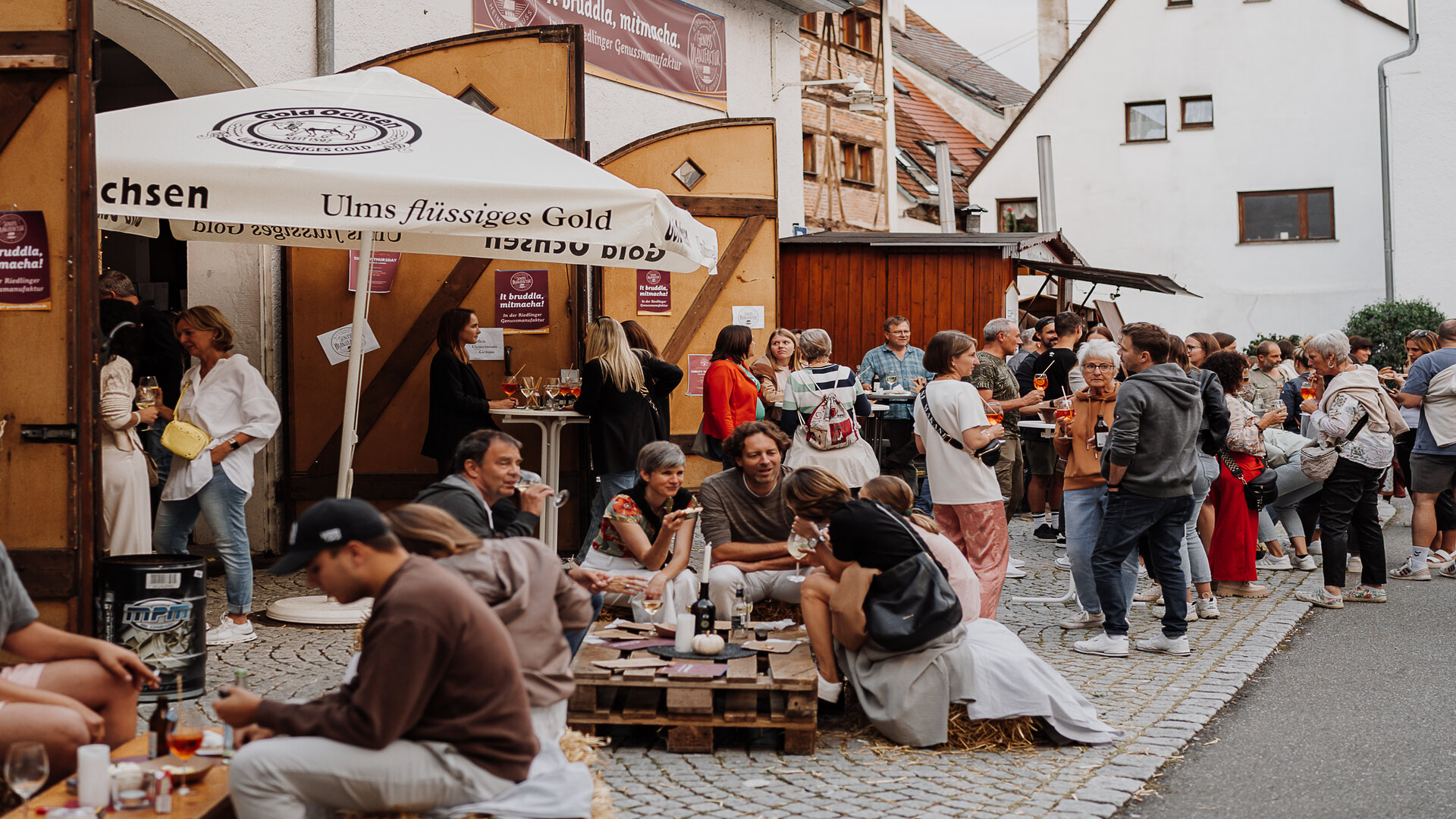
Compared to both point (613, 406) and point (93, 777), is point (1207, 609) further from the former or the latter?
point (93, 777)

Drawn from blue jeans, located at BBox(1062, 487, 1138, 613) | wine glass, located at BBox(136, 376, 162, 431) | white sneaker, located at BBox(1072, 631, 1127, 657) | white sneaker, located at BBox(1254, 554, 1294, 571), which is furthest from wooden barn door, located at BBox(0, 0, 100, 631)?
white sneaker, located at BBox(1254, 554, 1294, 571)

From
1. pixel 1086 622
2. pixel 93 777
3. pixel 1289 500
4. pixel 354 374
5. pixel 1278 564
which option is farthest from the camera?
pixel 1278 564

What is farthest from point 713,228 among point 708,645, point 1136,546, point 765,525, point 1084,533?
point 708,645

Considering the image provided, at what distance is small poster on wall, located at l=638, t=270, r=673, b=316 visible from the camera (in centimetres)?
1218

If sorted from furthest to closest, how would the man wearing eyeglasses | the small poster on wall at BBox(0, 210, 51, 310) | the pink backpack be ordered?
1. the man wearing eyeglasses
2. the pink backpack
3. the small poster on wall at BBox(0, 210, 51, 310)

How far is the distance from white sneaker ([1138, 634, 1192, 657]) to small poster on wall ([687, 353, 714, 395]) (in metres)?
5.59

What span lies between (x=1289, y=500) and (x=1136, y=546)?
375 centimetres

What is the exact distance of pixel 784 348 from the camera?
1111 centimetres

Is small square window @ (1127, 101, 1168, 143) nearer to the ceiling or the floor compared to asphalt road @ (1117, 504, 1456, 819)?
nearer to the ceiling

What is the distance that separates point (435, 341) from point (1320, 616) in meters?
6.75

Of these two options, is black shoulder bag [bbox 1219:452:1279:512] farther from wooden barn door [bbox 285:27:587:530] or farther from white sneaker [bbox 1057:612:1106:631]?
wooden barn door [bbox 285:27:587:530]

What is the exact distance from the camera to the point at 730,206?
12.6 m

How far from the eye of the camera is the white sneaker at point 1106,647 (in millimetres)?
7721

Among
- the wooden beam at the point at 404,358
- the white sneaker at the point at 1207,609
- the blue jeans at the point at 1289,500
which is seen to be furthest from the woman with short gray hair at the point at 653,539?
the blue jeans at the point at 1289,500
